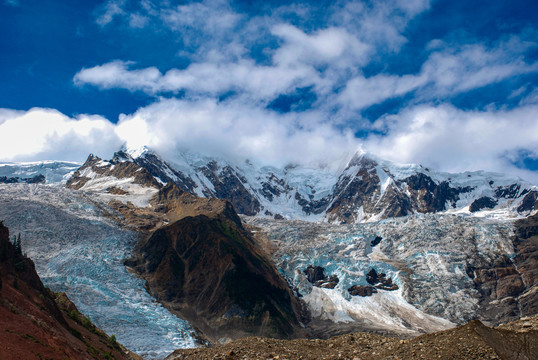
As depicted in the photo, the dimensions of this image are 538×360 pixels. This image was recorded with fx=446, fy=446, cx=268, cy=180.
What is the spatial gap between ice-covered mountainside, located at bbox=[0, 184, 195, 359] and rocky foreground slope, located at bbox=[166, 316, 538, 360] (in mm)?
75746

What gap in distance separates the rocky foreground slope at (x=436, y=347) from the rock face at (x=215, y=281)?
103 meters

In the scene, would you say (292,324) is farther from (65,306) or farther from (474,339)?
(474,339)

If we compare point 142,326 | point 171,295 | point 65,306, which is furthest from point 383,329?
point 65,306

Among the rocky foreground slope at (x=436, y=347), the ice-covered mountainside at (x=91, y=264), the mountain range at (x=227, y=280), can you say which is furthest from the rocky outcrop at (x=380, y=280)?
the rocky foreground slope at (x=436, y=347)

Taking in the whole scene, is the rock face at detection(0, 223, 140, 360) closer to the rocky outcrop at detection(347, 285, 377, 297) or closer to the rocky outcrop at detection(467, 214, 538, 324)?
the rocky outcrop at detection(347, 285, 377, 297)

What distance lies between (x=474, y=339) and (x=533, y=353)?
275 cm

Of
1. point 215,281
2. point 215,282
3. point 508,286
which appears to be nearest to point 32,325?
point 215,282

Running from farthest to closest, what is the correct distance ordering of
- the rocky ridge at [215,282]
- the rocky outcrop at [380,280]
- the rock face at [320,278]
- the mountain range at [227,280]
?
the rocky outcrop at [380,280]
the rock face at [320,278]
the rocky ridge at [215,282]
the mountain range at [227,280]

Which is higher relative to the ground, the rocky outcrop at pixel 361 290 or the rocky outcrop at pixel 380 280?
the rocky outcrop at pixel 380 280

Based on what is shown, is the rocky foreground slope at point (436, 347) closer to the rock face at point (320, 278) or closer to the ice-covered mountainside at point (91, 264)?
the ice-covered mountainside at point (91, 264)

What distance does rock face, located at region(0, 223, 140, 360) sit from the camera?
27781 millimetres

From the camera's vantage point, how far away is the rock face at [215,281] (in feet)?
460

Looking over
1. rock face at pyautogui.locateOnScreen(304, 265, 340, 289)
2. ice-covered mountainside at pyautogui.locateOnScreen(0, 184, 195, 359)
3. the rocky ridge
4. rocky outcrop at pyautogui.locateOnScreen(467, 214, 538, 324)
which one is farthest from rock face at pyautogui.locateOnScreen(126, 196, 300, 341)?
rocky outcrop at pyautogui.locateOnScreen(467, 214, 538, 324)

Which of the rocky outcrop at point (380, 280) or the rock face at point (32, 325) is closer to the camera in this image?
the rock face at point (32, 325)
